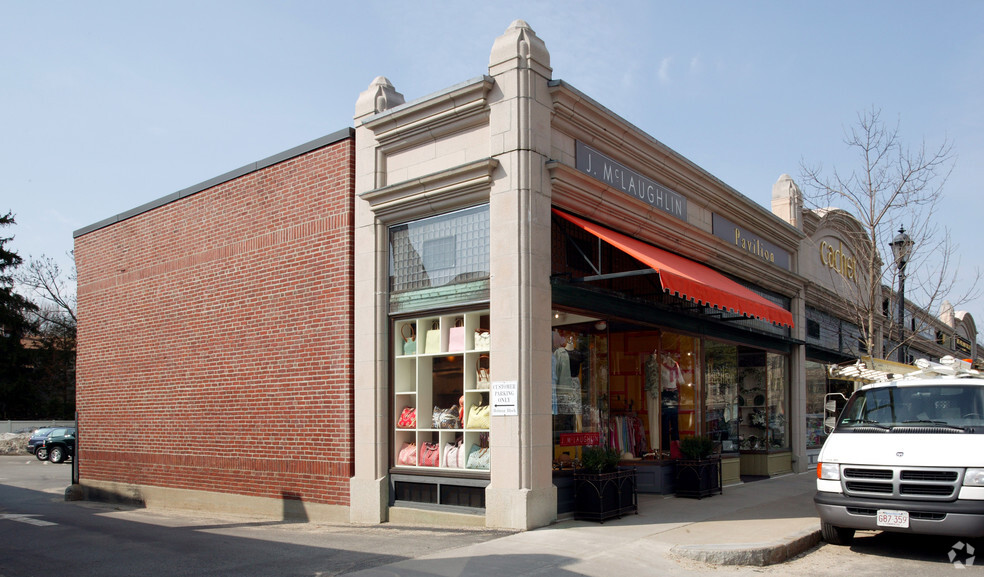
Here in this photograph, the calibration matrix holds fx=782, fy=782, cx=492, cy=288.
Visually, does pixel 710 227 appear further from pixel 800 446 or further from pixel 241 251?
pixel 241 251

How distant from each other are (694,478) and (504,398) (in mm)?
4866

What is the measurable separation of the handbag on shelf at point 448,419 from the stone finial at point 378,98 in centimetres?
486

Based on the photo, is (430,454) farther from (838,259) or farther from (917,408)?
(838,259)

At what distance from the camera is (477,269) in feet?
35.9

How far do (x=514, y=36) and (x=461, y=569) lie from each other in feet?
22.6

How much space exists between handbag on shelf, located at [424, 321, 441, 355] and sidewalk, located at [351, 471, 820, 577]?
3097 mm

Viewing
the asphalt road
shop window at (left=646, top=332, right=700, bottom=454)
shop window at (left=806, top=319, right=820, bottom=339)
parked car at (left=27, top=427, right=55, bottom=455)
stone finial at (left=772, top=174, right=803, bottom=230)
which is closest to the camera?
the asphalt road

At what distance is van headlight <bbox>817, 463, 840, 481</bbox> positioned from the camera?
8.77 m

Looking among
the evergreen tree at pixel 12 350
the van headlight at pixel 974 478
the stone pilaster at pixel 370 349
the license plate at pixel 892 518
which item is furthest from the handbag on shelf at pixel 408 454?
the evergreen tree at pixel 12 350

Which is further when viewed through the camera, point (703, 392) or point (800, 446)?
point (800, 446)

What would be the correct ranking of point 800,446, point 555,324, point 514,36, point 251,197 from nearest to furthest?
point 514,36 < point 555,324 < point 251,197 < point 800,446

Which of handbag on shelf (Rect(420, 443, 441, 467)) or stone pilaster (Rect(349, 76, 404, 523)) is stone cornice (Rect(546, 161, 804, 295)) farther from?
handbag on shelf (Rect(420, 443, 441, 467))

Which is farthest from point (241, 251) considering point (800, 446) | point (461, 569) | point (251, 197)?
point (800, 446)

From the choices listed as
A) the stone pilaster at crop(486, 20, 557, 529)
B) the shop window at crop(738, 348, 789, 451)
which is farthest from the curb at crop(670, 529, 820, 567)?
the shop window at crop(738, 348, 789, 451)
